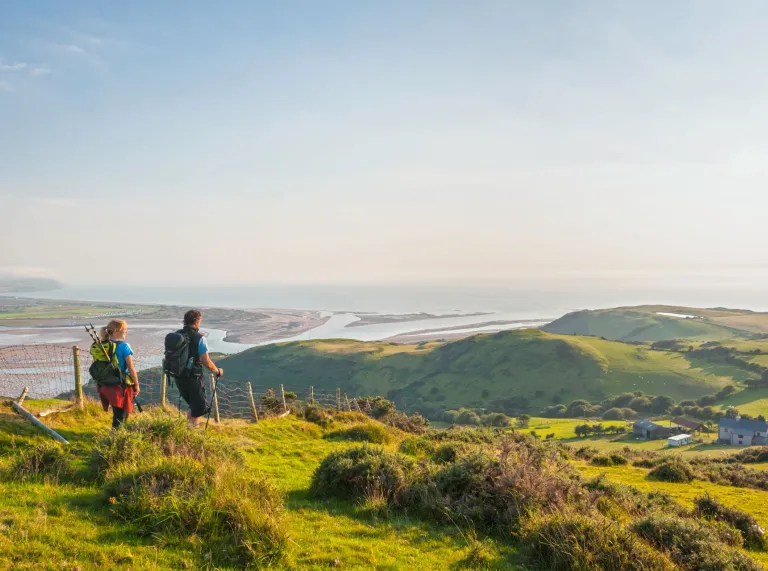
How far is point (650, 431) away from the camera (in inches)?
3044

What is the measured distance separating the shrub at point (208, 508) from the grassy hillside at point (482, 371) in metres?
103

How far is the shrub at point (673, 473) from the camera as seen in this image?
2119 centimetres

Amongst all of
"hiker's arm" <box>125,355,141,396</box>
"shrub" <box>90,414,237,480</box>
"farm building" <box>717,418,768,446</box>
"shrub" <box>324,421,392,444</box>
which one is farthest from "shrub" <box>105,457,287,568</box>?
"farm building" <box>717,418,768,446</box>

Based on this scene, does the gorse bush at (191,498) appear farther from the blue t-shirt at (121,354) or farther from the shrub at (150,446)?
the blue t-shirt at (121,354)

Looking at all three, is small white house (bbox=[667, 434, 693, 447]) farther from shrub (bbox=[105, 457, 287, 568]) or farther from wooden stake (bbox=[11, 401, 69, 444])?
wooden stake (bbox=[11, 401, 69, 444])

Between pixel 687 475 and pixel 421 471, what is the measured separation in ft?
62.7

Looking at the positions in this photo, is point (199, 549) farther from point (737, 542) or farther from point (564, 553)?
point (737, 542)

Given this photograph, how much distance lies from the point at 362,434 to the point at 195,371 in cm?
1043

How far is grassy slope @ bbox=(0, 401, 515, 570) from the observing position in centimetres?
491

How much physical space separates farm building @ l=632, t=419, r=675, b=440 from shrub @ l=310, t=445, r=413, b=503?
3208 inches

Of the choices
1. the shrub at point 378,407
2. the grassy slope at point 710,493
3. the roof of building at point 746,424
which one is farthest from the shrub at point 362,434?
the roof of building at point 746,424

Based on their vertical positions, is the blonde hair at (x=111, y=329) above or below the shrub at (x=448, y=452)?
above

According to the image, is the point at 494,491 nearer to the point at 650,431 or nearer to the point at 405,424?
the point at 405,424

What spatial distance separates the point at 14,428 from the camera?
29.4 feet
